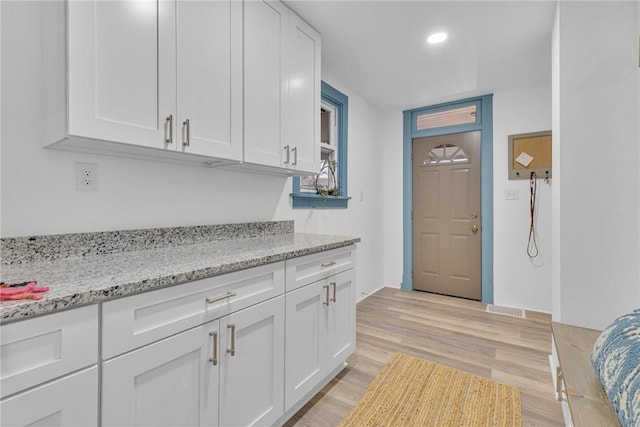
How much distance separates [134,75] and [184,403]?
1239 mm

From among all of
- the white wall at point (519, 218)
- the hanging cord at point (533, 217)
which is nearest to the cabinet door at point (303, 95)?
the white wall at point (519, 218)

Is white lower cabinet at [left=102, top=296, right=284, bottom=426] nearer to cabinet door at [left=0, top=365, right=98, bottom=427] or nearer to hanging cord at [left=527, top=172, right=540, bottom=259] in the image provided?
cabinet door at [left=0, top=365, right=98, bottom=427]

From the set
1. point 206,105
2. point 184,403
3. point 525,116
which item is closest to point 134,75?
point 206,105

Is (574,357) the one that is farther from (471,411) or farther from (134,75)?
(134,75)

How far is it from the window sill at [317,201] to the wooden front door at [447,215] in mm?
1300

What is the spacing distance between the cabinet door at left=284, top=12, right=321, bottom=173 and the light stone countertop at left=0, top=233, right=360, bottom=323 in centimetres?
80

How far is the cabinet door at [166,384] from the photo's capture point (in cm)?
84

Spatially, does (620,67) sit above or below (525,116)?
below

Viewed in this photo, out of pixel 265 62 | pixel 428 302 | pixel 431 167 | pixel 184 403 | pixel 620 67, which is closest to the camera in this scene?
pixel 184 403

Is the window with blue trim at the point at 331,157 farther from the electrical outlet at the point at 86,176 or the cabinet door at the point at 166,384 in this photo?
the cabinet door at the point at 166,384

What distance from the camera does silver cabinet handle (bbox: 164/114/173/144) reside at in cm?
128

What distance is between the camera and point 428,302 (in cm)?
348

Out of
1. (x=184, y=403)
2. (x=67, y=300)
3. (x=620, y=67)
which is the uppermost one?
(x=620, y=67)

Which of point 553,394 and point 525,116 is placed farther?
point 525,116
